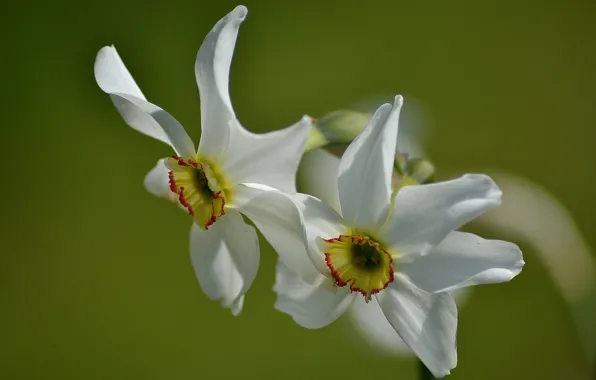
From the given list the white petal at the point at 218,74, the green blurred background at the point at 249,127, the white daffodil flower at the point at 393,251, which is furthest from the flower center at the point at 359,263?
the green blurred background at the point at 249,127

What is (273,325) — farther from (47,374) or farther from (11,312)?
(11,312)

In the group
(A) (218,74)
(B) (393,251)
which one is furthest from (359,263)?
(A) (218,74)

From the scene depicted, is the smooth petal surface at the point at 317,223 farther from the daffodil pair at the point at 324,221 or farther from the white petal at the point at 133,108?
the white petal at the point at 133,108

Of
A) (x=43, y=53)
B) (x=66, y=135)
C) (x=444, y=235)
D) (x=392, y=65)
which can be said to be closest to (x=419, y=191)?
(x=444, y=235)

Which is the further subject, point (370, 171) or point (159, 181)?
point (159, 181)

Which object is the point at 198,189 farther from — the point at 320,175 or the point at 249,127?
the point at 249,127

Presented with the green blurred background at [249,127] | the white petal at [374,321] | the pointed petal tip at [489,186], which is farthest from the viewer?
the green blurred background at [249,127]
